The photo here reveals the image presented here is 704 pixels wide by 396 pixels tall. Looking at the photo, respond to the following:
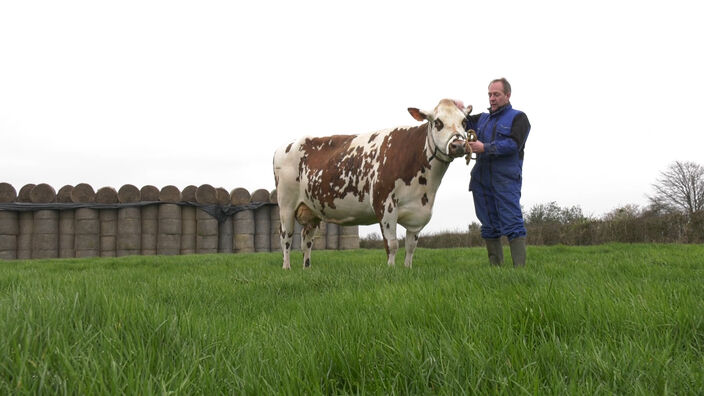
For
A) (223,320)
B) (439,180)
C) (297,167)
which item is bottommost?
(223,320)

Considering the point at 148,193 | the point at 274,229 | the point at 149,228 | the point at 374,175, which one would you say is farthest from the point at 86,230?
the point at 374,175

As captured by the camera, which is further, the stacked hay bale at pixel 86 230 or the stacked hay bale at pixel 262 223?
the stacked hay bale at pixel 262 223

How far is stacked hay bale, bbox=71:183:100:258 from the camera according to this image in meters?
12.7

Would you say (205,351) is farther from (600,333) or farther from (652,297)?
(652,297)

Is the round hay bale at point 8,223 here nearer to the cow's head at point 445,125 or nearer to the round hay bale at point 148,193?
the round hay bale at point 148,193

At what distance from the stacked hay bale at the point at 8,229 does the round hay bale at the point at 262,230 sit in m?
6.41

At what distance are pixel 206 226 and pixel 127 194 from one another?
7.64 ft

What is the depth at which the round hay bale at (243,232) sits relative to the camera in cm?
1341

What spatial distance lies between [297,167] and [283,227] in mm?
947

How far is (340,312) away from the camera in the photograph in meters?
2.34

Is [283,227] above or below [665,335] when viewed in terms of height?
above

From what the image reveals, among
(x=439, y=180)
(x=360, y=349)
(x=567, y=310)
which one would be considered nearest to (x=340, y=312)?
(x=360, y=349)

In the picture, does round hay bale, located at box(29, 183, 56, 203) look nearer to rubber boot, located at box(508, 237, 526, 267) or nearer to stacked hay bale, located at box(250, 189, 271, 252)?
stacked hay bale, located at box(250, 189, 271, 252)

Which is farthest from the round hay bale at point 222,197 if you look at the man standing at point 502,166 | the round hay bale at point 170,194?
the man standing at point 502,166
